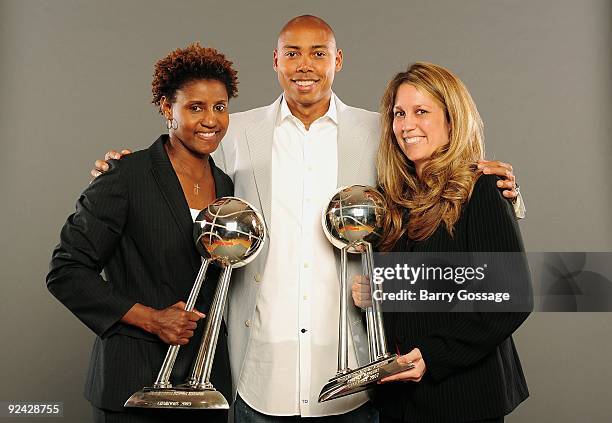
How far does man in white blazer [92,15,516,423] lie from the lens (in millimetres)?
1973

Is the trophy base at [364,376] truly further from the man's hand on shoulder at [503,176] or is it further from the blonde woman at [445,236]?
the man's hand on shoulder at [503,176]

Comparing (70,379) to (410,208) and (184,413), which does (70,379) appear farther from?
(410,208)

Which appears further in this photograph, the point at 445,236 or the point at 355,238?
the point at 355,238

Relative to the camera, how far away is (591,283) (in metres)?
2.61

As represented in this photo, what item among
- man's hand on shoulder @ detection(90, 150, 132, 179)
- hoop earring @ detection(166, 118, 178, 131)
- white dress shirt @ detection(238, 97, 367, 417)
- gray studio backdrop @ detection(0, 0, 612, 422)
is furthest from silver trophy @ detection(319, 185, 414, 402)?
gray studio backdrop @ detection(0, 0, 612, 422)

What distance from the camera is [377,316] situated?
1.80m

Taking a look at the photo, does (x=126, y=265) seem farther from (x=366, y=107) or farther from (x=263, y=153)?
(x=366, y=107)

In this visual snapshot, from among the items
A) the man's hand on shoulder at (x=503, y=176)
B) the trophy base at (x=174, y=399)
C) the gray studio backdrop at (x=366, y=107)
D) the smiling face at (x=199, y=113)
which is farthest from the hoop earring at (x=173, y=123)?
the gray studio backdrop at (x=366, y=107)

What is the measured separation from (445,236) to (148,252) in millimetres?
675

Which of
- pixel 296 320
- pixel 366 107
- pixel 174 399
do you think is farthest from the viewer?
pixel 366 107

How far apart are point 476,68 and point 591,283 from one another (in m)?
0.84

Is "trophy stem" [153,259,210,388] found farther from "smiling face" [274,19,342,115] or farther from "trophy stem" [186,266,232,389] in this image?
"smiling face" [274,19,342,115]

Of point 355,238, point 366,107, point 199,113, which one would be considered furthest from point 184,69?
point 366,107

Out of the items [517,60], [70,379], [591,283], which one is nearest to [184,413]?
[70,379]
